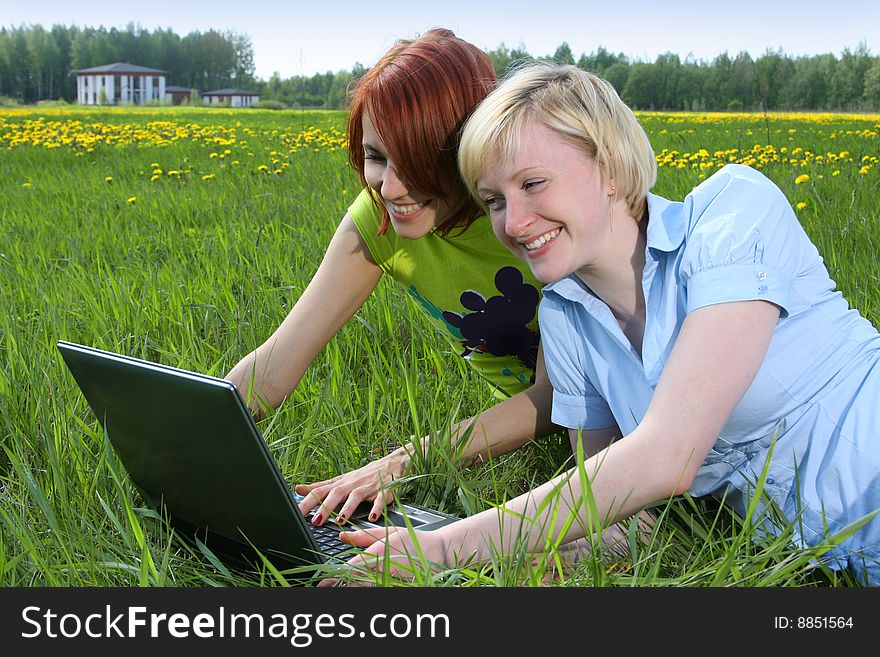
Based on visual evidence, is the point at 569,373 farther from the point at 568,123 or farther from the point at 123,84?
the point at 123,84

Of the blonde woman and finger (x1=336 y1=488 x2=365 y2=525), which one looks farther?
finger (x1=336 y1=488 x2=365 y2=525)

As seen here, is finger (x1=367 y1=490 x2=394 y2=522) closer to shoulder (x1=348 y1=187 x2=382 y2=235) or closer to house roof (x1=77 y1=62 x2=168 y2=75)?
shoulder (x1=348 y1=187 x2=382 y2=235)

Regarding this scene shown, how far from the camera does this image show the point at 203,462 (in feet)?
4.42

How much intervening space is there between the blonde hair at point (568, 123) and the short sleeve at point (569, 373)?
277 millimetres

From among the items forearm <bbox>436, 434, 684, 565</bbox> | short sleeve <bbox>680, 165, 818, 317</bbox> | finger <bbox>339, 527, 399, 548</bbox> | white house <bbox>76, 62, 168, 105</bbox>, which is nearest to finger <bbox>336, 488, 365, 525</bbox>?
finger <bbox>339, 527, 399, 548</bbox>

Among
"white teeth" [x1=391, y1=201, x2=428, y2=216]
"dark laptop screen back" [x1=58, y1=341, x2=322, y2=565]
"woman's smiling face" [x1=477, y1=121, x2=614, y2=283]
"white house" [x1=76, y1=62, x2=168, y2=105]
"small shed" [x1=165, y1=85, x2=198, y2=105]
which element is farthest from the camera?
"white house" [x1=76, y1=62, x2=168, y2=105]

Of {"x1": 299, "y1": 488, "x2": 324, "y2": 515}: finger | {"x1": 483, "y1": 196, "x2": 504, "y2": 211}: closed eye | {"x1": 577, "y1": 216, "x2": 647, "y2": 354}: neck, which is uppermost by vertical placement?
{"x1": 483, "y1": 196, "x2": 504, "y2": 211}: closed eye

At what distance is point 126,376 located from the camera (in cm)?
132

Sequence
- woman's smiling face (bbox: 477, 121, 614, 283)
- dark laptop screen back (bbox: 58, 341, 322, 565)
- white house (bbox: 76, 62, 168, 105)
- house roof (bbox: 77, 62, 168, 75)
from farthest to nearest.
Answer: white house (bbox: 76, 62, 168, 105), house roof (bbox: 77, 62, 168, 75), woman's smiling face (bbox: 477, 121, 614, 283), dark laptop screen back (bbox: 58, 341, 322, 565)

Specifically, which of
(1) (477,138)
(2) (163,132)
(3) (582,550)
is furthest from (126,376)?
(2) (163,132)

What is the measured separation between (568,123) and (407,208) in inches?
20.6

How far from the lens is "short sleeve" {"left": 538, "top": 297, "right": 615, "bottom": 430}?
5.54 ft

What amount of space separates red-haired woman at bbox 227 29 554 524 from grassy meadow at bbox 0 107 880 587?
0.11 m
